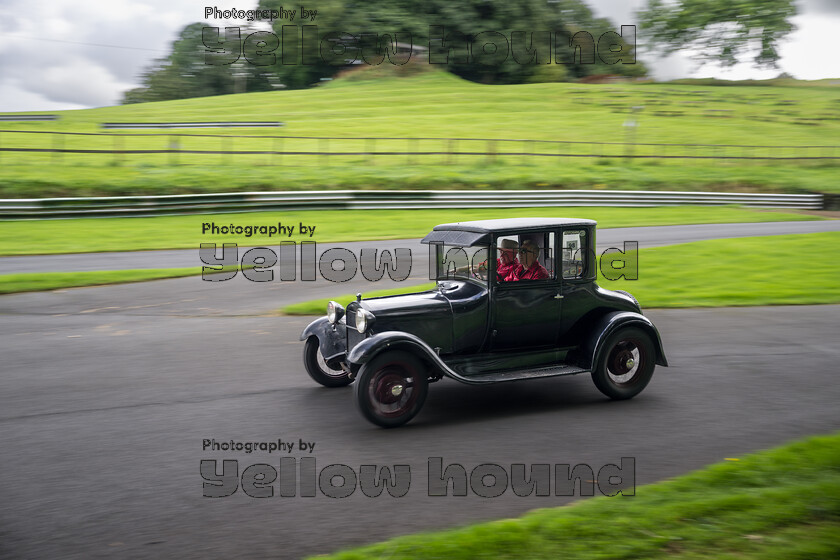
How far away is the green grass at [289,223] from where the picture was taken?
19.6m

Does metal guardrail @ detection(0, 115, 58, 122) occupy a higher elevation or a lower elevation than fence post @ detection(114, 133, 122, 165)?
higher

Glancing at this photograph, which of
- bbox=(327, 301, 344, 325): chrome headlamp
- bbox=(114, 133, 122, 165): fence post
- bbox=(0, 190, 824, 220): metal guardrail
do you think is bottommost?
bbox=(327, 301, 344, 325): chrome headlamp

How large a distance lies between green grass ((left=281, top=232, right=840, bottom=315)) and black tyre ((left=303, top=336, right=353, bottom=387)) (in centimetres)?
377

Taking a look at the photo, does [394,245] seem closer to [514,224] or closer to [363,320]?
[514,224]

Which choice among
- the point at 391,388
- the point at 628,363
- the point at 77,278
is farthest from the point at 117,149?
the point at 628,363

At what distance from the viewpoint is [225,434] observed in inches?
244

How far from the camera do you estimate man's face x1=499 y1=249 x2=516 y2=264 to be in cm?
684

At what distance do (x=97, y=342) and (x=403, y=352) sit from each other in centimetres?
516

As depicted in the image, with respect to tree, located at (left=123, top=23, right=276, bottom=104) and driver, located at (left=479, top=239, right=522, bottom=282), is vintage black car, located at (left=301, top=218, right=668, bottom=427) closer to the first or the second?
driver, located at (left=479, top=239, right=522, bottom=282)

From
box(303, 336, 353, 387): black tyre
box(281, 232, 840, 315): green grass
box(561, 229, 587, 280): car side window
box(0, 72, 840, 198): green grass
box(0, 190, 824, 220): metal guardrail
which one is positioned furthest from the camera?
box(0, 72, 840, 198): green grass

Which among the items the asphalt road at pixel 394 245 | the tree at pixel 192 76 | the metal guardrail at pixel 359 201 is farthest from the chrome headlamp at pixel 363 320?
the tree at pixel 192 76

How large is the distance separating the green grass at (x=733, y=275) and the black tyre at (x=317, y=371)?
3.77 metres

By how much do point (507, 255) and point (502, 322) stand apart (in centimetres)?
63

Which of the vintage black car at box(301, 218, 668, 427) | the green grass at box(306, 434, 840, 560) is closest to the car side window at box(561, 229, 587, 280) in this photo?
the vintage black car at box(301, 218, 668, 427)
